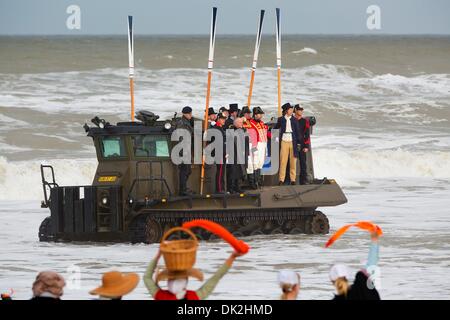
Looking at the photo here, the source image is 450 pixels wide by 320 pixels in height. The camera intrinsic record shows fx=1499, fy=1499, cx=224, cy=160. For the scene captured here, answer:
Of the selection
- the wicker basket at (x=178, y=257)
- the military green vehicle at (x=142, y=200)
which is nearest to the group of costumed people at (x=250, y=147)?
the military green vehicle at (x=142, y=200)

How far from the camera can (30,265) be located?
2019cm

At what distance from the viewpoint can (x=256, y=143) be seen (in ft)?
79.7

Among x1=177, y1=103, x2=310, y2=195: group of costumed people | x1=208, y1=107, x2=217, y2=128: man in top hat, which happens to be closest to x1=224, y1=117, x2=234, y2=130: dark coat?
x1=177, y1=103, x2=310, y2=195: group of costumed people

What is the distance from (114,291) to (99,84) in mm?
49853

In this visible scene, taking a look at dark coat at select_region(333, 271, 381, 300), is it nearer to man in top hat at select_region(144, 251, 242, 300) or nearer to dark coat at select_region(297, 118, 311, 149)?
man in top hat at select_region(144, 251, 242, 300)

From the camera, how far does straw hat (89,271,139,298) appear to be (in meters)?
9.74

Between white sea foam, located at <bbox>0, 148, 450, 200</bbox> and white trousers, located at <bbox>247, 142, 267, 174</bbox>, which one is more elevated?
white trousers, located at <bbox>247, 142, 267, 174</bbox>

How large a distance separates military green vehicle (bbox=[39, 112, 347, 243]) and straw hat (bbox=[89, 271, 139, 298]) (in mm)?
12982

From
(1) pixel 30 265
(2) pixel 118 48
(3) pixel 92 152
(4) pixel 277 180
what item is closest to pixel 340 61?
(2) pixel 118 48

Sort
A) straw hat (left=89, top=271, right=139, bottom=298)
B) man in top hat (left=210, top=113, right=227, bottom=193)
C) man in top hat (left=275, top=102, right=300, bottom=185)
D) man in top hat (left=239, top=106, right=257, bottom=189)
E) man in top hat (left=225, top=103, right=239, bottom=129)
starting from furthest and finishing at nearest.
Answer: man in top hat (left=275, top=102, right=300, bottom=185)
man in top hat (left=239, top=106, right=257, bottom=189)
man in top hat (left=225, top=103, right=239, bottom=129)
man in top hat (left=210, top=113, right=227, bottom=193)
straw hat (left=89, top=271, right=139, bottom=298)

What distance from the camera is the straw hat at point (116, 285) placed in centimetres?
974

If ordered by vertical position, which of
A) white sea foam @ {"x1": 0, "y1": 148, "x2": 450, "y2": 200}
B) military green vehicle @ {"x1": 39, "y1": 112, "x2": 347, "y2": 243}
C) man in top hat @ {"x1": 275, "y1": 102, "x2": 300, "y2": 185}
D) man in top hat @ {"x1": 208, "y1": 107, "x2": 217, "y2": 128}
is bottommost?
white sea foam @ {"x1": 0, "y1": 148, "x2": 450, "y2": 200}

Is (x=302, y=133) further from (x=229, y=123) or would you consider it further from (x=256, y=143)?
(x=229, y=123)

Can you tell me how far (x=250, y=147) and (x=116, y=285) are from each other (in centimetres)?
1444
